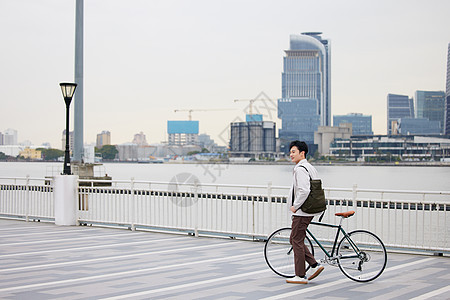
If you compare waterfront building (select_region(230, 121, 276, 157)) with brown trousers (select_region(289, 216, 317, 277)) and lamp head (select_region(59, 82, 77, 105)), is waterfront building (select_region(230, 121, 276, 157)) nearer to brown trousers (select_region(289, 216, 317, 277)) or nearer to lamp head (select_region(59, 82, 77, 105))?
lamp head (select_region(59, 82, 77, 105))

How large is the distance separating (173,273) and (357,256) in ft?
8.83

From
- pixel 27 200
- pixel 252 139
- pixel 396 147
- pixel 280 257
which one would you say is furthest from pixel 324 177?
pixel 280 257

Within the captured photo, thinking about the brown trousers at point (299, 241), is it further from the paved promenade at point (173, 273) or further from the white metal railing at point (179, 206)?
the white metal railing at point (179, 206)

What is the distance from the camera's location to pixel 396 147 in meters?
170

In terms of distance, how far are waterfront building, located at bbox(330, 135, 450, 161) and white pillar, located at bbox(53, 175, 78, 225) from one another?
541ft

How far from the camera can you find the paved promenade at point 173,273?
650cm

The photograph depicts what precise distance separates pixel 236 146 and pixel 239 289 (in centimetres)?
17247

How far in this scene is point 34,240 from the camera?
36.3 ft

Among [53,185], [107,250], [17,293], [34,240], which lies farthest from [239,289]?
[53,185]

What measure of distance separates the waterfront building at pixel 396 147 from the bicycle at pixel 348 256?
168797 mm

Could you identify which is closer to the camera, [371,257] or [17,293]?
[17,293]

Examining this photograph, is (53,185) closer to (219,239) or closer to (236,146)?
(219,239)

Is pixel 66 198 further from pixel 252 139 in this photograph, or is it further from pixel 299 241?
pixel 252 139

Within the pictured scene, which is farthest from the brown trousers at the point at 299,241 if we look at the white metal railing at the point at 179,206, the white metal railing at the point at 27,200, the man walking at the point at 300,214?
the white metal railing at the point at 27,200
